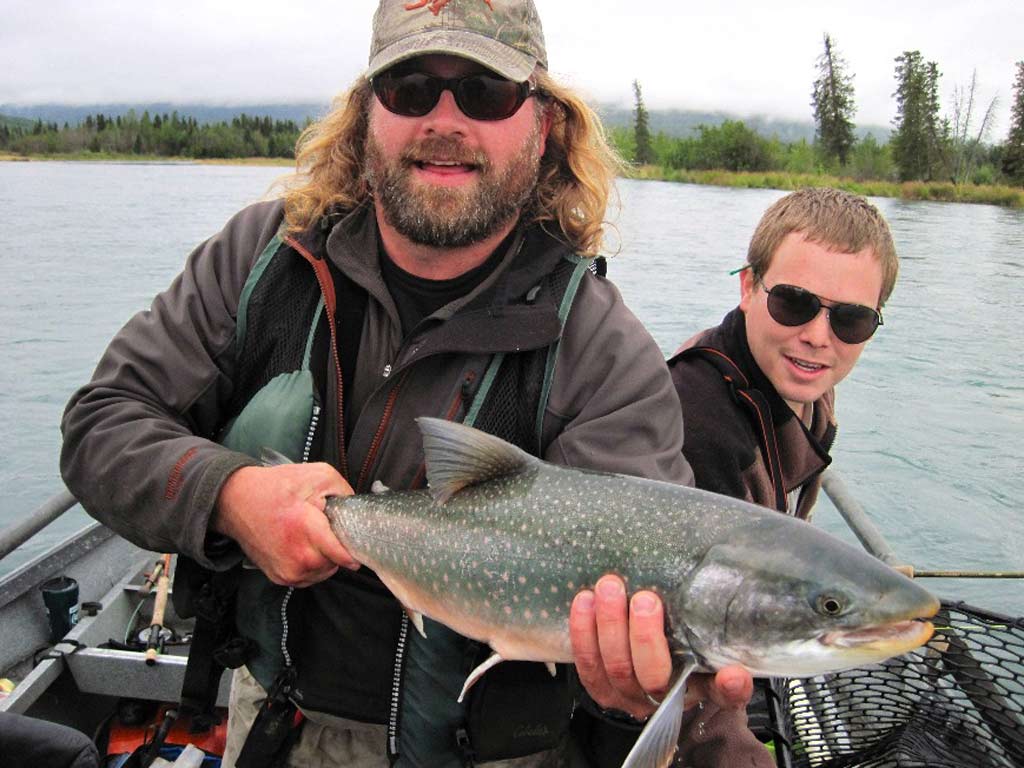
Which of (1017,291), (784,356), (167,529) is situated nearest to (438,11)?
(167,529)

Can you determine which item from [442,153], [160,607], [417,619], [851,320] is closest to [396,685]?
[417,619]

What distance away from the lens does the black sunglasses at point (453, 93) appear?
8.18 ft

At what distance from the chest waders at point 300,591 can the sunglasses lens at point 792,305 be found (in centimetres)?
108

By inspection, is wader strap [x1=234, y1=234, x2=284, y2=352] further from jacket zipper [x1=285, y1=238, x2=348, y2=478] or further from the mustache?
the mustache

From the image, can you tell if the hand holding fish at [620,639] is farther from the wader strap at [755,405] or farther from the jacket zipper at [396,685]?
the wader strap at [755,405]

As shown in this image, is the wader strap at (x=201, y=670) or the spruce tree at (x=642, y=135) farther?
the spruce tree at (x=642, y=135)

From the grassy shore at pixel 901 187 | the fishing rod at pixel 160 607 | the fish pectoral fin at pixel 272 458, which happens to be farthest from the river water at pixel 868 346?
the grassy shore at pixel 901 187

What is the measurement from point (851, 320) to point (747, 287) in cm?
44

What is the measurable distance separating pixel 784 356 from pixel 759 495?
1.93 feet

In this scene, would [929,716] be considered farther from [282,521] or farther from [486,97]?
[486,97]

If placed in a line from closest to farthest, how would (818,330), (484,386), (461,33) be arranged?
(484,386) → (461,33) → (818,330)

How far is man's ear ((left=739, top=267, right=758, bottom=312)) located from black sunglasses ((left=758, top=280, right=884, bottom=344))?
0.63 ft

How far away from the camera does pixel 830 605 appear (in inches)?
70.1

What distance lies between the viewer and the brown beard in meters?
2.47
